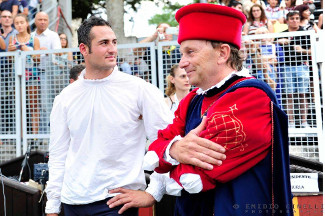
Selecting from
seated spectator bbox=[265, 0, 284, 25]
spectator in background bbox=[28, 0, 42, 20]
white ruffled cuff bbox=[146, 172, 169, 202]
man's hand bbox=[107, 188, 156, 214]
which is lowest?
man's hand bbox=[107, 188, 156, 214]

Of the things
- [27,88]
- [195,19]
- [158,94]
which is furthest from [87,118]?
[27,88]

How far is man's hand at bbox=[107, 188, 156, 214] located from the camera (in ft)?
9.37

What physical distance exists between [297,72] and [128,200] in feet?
11.7

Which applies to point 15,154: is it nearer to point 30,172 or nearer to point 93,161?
point 30,172

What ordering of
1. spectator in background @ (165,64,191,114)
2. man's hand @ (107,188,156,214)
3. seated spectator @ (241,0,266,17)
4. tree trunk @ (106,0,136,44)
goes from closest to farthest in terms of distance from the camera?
man's hand @ (107,188,156,214) < spectator in background @ (165,64,191,114) < seated spectator @ (241,0,266,17) < tree trunk @ (106,0,136,44)

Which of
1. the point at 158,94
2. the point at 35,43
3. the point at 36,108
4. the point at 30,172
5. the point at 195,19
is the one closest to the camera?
the point at 195,19

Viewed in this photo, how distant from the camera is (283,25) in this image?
8383mm

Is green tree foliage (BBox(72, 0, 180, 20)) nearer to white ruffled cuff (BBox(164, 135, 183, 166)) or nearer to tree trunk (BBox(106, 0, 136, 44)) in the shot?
tree trunk (BBox(106, 0, 136, 44))

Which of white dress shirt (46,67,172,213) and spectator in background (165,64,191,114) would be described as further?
spectator in background (165,64,191,114)

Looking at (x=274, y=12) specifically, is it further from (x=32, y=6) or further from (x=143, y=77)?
(x=32, y=6)

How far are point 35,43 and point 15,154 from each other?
2234mm

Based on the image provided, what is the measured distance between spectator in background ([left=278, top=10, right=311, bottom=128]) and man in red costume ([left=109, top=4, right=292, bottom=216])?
371cm

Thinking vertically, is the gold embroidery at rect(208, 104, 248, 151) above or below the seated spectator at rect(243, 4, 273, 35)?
below

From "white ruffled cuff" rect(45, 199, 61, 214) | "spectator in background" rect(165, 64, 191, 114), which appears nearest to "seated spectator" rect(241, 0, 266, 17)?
"spectator in background" rect(165, 64, 191, 114)
